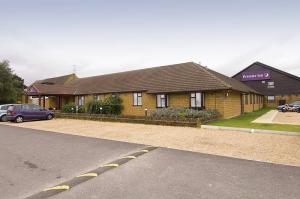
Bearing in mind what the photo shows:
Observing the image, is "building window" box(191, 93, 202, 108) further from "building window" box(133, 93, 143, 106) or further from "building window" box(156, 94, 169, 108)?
"building window" box(133, 93, 143, 106)

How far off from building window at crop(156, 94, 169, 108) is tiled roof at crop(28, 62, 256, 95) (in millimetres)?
673

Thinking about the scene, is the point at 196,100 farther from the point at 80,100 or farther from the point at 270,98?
the point at 270,98

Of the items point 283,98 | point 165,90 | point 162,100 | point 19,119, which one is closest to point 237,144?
point 165,90

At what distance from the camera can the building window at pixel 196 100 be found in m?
22.2

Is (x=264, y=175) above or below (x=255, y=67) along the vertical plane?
below

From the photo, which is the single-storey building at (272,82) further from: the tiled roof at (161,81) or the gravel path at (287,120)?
the gravel path at (287,120)

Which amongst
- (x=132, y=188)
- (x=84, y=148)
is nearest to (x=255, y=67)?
(x=84, y=148)

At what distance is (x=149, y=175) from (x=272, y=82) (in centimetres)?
4279

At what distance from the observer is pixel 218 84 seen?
21.0 m

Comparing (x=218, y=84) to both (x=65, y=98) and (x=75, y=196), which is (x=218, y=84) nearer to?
(x=75, y=196)

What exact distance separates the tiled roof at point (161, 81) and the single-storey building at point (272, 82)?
17022 mm

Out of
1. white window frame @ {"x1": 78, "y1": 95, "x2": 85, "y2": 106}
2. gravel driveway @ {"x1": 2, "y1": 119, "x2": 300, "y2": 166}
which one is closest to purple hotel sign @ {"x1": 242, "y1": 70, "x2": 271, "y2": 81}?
white window frame @ {"x1": 78, "y1": 95, "x2": 85, "y2": 106}

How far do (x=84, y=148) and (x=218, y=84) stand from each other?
535 inches

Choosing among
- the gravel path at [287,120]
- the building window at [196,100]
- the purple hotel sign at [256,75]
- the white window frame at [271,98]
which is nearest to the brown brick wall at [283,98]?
the white window frame at [271,98]
